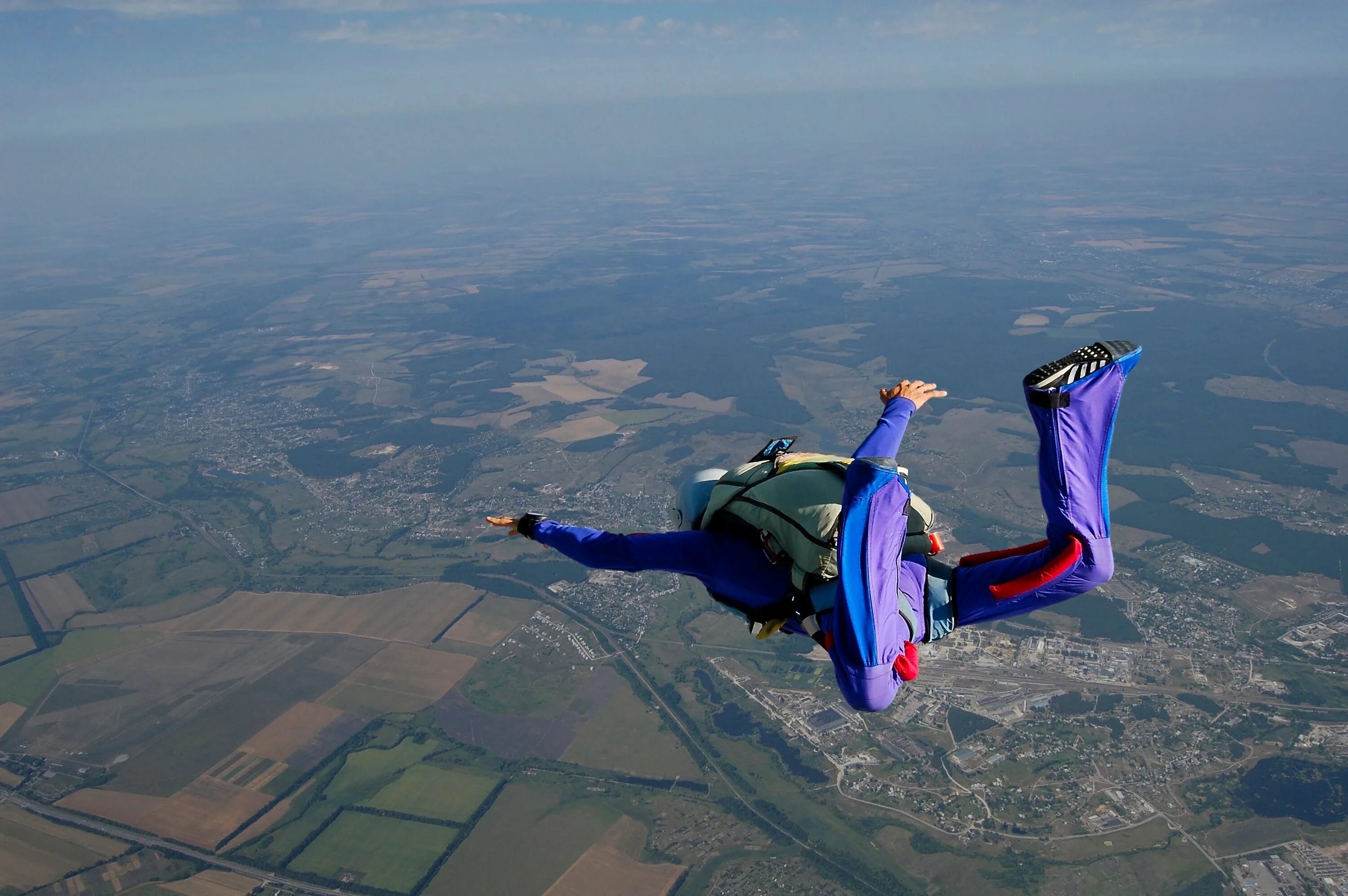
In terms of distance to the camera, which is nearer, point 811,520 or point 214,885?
point 811,520

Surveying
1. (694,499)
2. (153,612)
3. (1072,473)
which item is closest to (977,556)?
(1072,473)

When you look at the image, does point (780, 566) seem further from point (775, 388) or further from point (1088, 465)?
point (775, 388)

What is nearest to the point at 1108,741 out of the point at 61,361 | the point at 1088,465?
the point at 1088,465

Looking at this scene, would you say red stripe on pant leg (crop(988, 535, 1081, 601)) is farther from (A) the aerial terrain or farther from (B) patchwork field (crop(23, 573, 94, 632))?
(B) patchwork field (crop(23, 573, 94, 632))

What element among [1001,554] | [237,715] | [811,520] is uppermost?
[811,520]

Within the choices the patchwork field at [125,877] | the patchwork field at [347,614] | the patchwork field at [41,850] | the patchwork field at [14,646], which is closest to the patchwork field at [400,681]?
the patchwork field at [347,614]

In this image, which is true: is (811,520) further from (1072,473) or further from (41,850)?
(41,850)

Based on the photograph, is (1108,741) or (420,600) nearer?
(1108,741)
